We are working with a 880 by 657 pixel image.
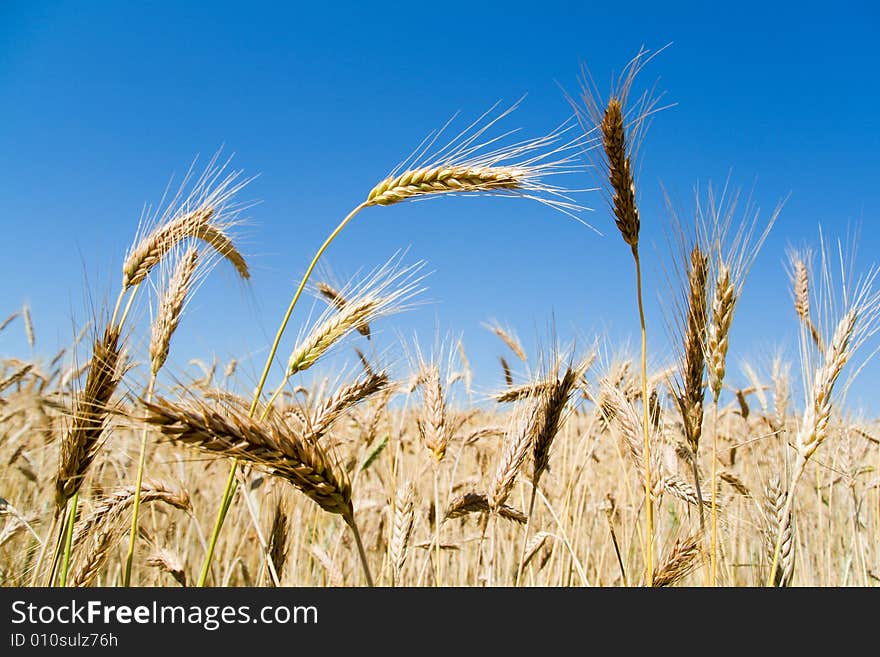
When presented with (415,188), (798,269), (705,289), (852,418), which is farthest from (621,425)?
(852,418)

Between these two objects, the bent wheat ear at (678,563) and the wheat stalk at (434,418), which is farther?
the wheat stalk at (434,418)

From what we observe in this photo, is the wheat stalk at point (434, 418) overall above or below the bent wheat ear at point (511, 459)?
above

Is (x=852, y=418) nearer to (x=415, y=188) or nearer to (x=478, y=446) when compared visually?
(x=478, y=446)

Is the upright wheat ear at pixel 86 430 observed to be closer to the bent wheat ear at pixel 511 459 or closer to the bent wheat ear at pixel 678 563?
the bent wheat ear at pixel 511 459

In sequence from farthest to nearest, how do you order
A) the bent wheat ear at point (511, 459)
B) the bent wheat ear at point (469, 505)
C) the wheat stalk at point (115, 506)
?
the bent wheat ear at point (469, 505), the bent wheat ear at point (511, 459), the wheat stalk at point (115, 506)

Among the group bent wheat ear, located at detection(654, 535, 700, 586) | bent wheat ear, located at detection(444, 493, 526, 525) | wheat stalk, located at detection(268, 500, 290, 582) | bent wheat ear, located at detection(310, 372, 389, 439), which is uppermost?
bent wheat ear, located at detection(310, 372, 389, 439)

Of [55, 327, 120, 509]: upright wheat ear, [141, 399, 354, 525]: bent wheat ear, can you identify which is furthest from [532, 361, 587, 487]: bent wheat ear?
[55, 327, 120, 509]: upright wheat ear

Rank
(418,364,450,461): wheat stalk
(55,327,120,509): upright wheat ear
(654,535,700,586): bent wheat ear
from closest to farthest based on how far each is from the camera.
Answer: (55,327,120,509): upright wheat ear < (654,535,700,586): bent wheat ear < (418,364,450,461): wheat stalk

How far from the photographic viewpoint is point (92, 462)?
165 centimetres

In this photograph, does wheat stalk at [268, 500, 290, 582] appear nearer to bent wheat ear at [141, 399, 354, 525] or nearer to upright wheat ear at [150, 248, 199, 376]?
upright wheat ear at [150, 248, 199, 376]

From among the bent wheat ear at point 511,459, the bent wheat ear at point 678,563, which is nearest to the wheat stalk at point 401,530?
the bent wheat ear at point 511,459

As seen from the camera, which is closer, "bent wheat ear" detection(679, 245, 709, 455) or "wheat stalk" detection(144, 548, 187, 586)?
"bent wheat ear" detection(679, 245, 709, 455)

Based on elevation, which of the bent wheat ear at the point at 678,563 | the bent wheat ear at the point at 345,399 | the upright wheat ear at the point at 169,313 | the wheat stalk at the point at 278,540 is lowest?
the bent wheat ear at the point at 678,563

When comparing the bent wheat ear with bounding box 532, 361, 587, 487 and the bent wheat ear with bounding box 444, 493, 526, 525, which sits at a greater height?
the bent wheat ear with bounding box 532, 361, 587, 487
